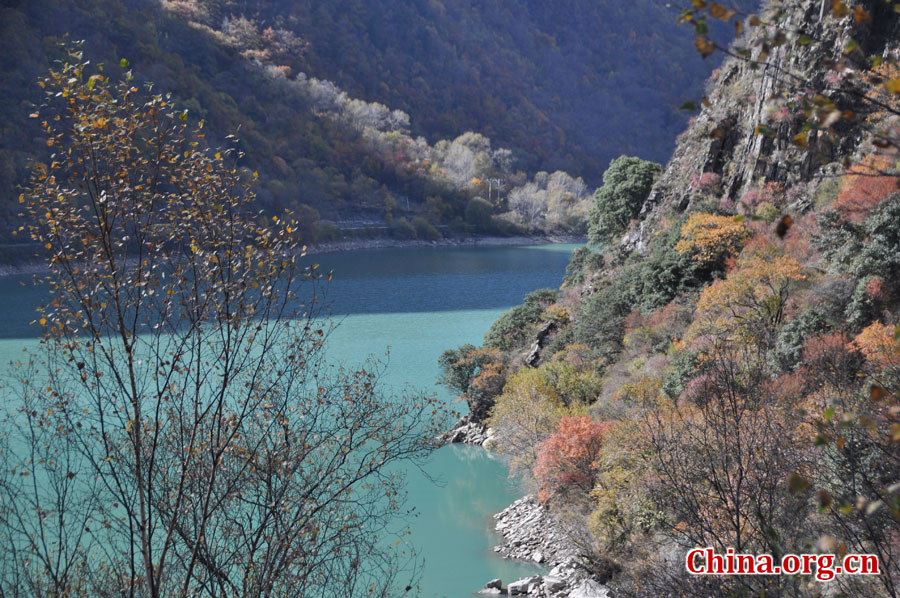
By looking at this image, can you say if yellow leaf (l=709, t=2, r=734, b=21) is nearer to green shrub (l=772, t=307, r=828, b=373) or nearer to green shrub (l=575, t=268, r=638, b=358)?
green shrub (l=772, t=307, r=828, b=373)

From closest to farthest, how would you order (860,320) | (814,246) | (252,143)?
(860,320) → (814,246) → (252,143)

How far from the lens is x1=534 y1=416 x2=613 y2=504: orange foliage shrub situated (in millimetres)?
16516

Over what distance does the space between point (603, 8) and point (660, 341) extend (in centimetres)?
13610

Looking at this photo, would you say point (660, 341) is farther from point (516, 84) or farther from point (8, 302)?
point (516, 84)

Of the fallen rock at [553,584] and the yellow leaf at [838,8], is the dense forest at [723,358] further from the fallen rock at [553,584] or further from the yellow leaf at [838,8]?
the yellow leaf at [838,8]

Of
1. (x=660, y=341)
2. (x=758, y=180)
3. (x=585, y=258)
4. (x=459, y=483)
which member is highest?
(x=758, y=180)

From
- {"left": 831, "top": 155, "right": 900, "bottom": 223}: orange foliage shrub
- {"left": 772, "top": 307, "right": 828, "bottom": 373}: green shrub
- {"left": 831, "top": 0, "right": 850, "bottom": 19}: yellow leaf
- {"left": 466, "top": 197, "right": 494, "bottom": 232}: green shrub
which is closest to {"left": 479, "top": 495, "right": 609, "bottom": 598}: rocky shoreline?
{"left": 772, "top": 307, "right": 828, "bottom": 373}: green shrub

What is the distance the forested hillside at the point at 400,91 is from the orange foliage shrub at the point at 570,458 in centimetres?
5076

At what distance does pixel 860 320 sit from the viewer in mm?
16406

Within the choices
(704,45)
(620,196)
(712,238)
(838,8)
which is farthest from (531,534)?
(620,196)

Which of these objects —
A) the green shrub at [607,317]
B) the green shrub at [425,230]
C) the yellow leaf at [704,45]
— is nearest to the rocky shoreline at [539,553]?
the green shrub at [607,317]

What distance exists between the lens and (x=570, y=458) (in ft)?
54.3

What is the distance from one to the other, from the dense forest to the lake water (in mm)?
1900

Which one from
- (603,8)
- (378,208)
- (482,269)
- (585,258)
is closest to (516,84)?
(603,8)
